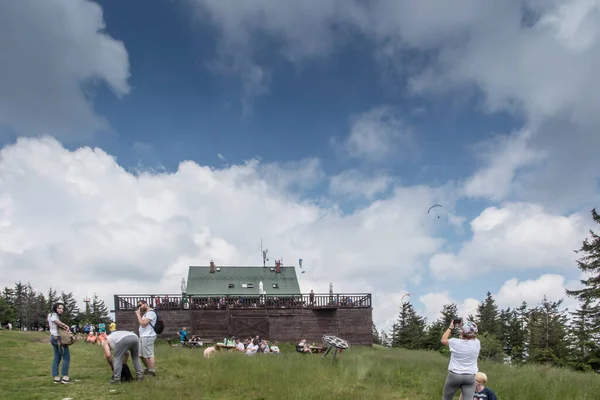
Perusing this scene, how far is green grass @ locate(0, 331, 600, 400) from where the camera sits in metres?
8.29

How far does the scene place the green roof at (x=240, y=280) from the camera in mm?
35562

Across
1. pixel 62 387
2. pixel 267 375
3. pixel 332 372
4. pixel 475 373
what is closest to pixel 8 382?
pixel 62 387

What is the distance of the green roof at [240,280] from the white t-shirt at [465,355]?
95.1 feet

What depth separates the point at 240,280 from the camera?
36.8 m

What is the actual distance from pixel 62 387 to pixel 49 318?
4.57 ft

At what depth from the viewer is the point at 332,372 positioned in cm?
1193

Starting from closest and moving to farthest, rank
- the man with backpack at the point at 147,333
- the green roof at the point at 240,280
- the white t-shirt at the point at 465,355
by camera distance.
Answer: the white t-shirt at the point at 465,355 < the man with backpack at the point at 147,333 < the green roof at the point at 240,280

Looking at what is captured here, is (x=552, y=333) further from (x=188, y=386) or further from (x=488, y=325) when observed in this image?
(x=188, y=386)

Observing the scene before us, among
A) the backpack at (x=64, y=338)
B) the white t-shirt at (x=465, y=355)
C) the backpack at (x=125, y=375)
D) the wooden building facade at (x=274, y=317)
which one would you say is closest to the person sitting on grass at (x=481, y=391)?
the white t-shirt at (x=465, y=355)

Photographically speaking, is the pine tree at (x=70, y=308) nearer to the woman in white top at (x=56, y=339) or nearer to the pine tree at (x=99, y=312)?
the pine tree at (x=99, y=312)

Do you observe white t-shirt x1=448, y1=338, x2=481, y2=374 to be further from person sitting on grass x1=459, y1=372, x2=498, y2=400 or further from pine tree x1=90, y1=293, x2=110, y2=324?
pine tree x1=90, y1=293, x2=110, y2=324

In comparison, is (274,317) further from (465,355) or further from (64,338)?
(465,355)

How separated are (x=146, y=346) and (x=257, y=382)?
2525mm

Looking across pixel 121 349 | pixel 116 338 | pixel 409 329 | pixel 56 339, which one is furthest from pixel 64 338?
pixel 409 329
